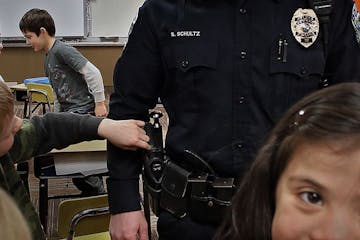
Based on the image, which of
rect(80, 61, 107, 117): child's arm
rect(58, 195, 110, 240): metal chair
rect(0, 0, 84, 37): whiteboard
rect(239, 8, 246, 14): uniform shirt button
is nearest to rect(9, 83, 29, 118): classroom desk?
rect(80, 61, 107, 117): child's arm

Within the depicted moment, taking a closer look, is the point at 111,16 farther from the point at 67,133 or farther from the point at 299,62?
the point at 299,62

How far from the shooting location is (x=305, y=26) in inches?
58.2

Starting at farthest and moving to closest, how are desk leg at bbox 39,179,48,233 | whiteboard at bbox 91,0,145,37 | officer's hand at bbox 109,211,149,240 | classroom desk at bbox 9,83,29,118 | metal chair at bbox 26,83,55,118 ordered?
whiteboard at bbox 91,0,145,37, classroom desk at bbox 9,83,29,118, metal chair at bbox 26,83,55,118, desk leg at bbox 39,179,48,233, officer's hand at bbox 109,211,149,240

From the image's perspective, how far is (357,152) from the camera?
85cm

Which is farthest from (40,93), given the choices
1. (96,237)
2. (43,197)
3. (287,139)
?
(287,139)

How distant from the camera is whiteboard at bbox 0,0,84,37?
9.73m

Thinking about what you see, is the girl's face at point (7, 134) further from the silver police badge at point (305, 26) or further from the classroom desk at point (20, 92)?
the classroom desk at point (20, 92)

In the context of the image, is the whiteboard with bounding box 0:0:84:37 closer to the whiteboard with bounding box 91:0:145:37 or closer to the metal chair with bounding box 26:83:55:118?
the whiteboard with bounding box 91:0:145:37

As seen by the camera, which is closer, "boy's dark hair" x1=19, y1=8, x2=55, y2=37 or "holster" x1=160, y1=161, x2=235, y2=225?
"holster" x1=160, y1=161, x2=235, y2=225

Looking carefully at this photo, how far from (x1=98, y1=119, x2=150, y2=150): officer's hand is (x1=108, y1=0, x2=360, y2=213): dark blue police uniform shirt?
9 centimetres

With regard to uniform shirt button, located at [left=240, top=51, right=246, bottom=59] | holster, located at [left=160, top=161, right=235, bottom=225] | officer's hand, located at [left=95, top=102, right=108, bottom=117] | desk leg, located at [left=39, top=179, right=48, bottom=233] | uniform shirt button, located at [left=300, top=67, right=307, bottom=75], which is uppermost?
uniform shirt button, located at [left=240, top=51, right=246, bottom=59]

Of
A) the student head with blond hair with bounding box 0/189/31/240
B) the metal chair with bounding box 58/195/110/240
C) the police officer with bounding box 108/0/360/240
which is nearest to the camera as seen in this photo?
the student head with blond hair with bounding box 0/189/31/240

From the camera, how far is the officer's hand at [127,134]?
1561 mm

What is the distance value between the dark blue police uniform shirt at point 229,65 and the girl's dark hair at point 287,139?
1.32 feet
